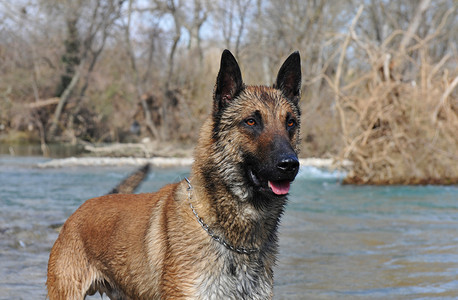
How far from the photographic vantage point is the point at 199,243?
350cm

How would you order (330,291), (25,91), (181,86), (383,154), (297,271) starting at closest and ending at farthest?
(330,291) → (297,271) → (383,154) → (181,86) → (25,91)

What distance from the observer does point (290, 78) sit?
401 centimetres

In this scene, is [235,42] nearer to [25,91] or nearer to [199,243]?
[25,91]

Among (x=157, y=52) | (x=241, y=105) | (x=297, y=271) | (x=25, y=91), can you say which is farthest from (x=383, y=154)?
(x=25, y=91)

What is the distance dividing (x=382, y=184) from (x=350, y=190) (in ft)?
4.33

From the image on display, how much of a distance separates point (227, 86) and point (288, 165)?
0.87 meters

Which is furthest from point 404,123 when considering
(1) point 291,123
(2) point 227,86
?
(2) point 227,86

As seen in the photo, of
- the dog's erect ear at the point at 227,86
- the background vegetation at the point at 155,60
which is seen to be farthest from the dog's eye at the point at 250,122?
the background vegetation at the point at 155,60

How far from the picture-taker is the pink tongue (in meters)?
3.39

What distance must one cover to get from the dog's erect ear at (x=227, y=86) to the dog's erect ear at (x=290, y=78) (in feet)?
1.28

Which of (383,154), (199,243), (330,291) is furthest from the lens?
(383,154)

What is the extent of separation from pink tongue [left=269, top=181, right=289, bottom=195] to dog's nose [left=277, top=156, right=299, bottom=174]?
0.18 m

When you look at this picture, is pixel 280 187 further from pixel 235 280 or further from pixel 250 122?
pixel 235 280

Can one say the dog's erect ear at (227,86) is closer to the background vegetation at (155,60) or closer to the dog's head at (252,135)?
the dog's head at (252,135)
